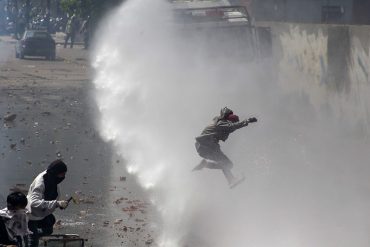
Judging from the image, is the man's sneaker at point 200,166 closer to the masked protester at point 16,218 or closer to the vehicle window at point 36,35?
the masked protester at point 16,218

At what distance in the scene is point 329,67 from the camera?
22.7 meters

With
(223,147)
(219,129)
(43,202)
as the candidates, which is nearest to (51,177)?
(43,202)

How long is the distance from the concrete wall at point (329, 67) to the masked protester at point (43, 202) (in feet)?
36.8

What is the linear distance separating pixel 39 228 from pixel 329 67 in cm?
1383

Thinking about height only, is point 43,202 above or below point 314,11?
above

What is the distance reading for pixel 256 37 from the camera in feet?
83.4

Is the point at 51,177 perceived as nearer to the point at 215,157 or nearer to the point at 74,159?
the point at 215,157

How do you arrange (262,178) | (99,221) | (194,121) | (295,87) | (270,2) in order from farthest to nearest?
(270,2)
(295,87)
(194,121)
(262,178)
(99,221)

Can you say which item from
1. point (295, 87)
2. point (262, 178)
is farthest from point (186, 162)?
point (295, 87)

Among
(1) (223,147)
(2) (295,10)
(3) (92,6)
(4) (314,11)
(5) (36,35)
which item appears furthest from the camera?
(3) (92,6)

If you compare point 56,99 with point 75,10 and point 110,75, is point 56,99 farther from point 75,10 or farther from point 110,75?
point 75,10

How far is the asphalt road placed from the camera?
12930mm

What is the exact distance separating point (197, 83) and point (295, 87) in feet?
9.02

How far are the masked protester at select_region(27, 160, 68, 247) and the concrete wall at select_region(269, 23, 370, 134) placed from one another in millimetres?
11225
